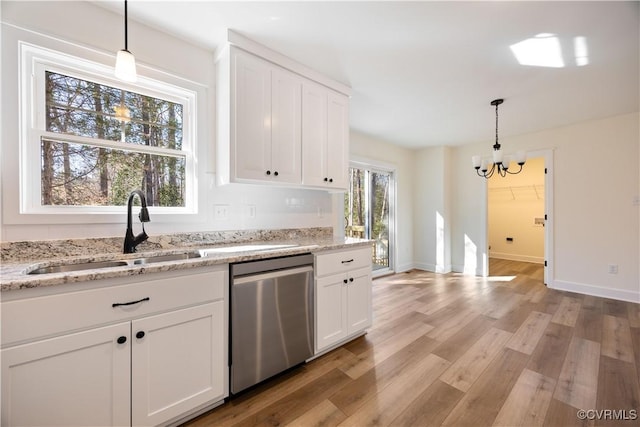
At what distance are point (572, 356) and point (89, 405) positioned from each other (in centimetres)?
320

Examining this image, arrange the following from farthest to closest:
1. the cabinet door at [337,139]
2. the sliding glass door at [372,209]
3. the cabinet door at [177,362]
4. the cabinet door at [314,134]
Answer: the sliding glass door at [372,209]
the cabinet door at [337,139]
the cabinet door at [314,134]
the cabinet door at [177,362]

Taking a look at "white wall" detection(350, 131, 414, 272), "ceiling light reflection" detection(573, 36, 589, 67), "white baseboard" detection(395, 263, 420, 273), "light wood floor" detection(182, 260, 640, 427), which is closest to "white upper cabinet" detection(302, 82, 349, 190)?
"light wood floor" detection(182, 260, 640, 427)

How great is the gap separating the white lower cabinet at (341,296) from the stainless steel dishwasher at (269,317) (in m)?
0.11

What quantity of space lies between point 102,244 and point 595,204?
5.54 meters

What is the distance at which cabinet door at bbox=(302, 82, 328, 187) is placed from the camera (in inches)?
93.0

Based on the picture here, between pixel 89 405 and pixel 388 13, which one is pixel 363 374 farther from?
pixel 388 13

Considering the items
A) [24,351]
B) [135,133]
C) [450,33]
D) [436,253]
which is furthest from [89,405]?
[436,253]

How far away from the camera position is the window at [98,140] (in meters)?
1.59

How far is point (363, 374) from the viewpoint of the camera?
6.18ft

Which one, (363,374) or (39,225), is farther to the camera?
(363,374)

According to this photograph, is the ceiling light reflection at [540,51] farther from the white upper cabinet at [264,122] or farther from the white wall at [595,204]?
the white wall at [595,204]

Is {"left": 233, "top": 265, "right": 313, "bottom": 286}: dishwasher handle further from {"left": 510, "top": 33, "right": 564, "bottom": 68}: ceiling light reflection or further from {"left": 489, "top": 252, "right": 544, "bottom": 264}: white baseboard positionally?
{"left": 489, "top": 252, "right": 544, "bottom": 264}: white baseboard

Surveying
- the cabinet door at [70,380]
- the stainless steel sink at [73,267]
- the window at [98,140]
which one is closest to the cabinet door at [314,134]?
the window at [98,140]

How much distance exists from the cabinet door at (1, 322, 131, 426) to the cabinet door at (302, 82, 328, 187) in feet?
5.59
